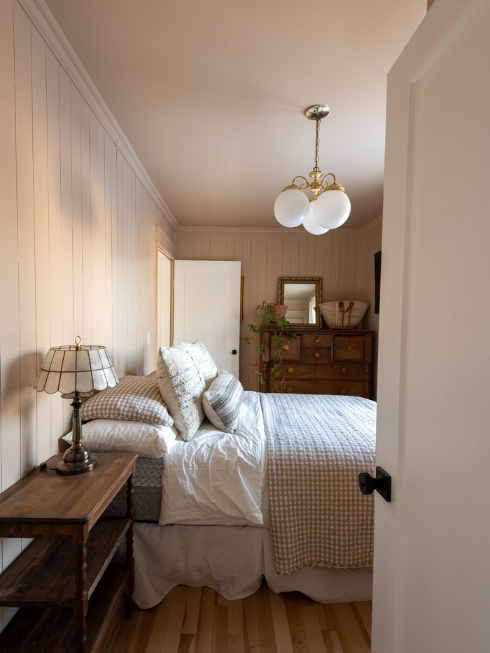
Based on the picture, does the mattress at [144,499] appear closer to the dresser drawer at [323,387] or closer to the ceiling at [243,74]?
the ceiling at [243,74]

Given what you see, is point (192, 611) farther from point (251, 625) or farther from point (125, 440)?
point (125, 440)

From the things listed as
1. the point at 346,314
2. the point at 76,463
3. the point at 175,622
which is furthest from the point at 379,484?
the point at 346,314

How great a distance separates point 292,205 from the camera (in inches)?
79.0

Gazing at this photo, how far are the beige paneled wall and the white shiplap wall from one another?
7.58 feet

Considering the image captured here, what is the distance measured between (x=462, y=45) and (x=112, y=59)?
1.54 metres

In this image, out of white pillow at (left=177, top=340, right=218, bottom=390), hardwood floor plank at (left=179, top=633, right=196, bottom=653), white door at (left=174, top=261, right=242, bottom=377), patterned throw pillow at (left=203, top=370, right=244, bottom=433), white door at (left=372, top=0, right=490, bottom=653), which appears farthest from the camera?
white door at (left=174, top=261, right=242, bottom=377)

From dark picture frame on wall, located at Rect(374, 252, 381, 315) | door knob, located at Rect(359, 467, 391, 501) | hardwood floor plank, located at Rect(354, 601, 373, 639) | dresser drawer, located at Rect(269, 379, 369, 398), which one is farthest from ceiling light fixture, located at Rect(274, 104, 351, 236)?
dresser drawer, located at Rect(269, 379, 369, 398)

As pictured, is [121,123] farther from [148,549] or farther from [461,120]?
[148,549]

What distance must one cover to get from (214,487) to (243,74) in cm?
190

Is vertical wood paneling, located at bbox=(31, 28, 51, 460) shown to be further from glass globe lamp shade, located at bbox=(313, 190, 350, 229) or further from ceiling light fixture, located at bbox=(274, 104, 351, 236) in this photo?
glass globe lamp shade, located at bbox=(313, 190, 350, 229)

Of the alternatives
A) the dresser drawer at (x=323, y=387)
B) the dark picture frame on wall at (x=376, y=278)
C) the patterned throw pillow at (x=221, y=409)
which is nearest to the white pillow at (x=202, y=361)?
the patterned throw pillow at (x=221, y=409)

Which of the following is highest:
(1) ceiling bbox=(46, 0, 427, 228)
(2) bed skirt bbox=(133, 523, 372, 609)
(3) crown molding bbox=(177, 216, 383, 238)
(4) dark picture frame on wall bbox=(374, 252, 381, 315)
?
(1) ceiling bbox=(46, 0, 427, 228)

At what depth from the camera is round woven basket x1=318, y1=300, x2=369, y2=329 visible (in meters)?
4.02

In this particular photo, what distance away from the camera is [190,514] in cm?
163
